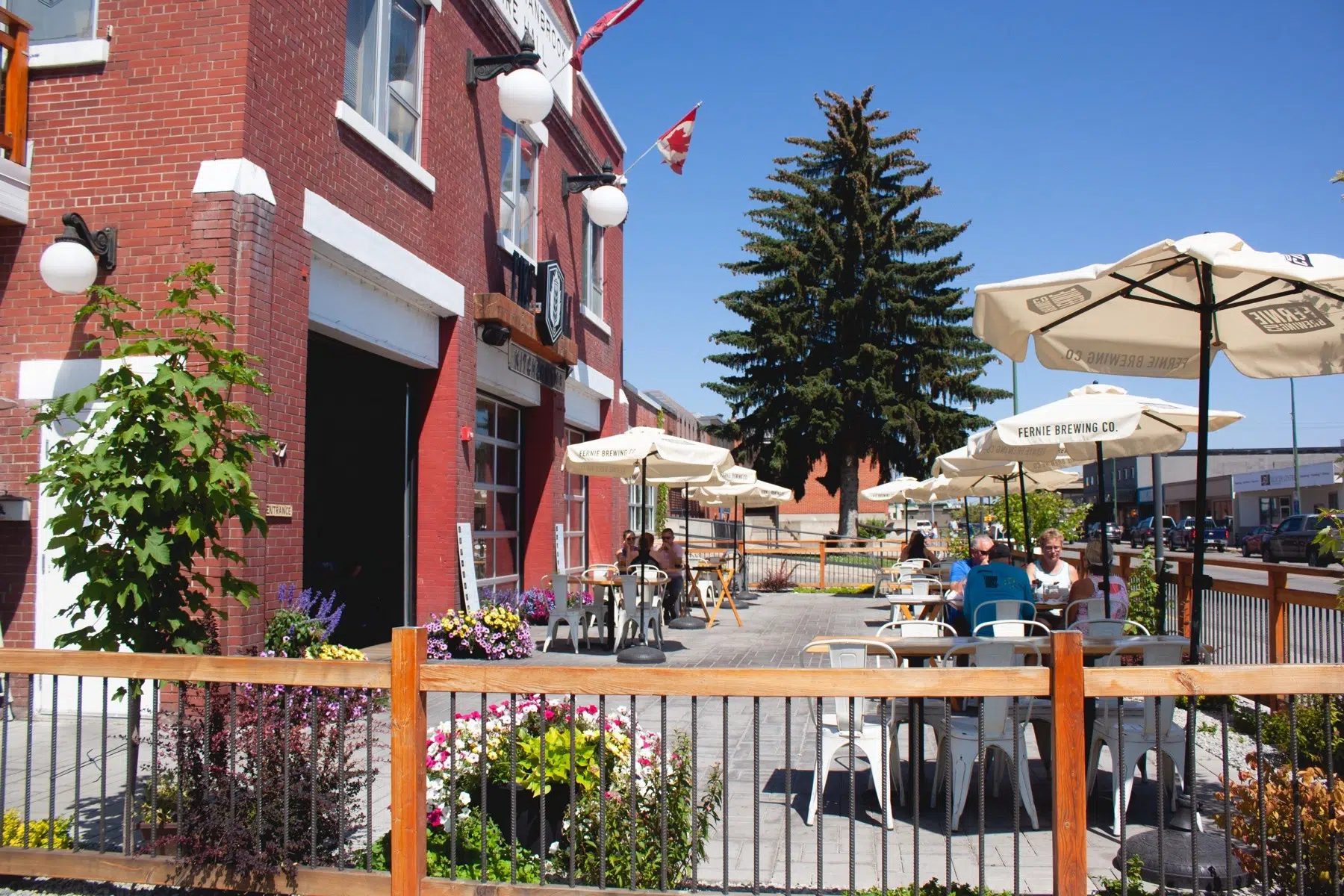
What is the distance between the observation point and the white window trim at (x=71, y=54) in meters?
7.75

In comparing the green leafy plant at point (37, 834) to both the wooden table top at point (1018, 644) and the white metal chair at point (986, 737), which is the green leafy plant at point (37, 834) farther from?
the white metal chair at point (986, 737)

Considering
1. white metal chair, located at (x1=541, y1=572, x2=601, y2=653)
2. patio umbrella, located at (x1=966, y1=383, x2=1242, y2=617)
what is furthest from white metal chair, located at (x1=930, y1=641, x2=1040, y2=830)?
white metal chair, located at (x1=541, y1=572, x2=601, y2=653)

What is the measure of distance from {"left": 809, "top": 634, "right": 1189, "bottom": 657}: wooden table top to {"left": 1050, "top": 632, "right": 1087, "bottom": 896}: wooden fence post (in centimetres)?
186

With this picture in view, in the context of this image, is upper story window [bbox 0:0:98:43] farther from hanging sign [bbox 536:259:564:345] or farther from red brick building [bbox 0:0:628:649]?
hanging sign [bbox 536:259:564:345]

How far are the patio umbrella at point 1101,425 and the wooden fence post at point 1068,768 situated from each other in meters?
3.98

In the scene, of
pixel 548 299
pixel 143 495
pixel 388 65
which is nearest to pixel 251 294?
pixel 143 495

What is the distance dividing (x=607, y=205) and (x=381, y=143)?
5.44 m

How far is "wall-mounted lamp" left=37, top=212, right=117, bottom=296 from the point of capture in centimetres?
714

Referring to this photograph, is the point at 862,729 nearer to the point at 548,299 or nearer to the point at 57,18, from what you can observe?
the point at 57,18

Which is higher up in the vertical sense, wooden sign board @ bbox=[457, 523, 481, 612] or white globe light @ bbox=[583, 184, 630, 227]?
white globe light @ bbox=[583, 184, 630, 227]

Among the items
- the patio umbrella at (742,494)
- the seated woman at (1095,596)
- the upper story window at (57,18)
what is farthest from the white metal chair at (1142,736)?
the patio umbrella at (742,494)

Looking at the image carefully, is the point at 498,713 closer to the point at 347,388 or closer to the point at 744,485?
the point at 347,388

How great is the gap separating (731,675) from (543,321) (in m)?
10.7

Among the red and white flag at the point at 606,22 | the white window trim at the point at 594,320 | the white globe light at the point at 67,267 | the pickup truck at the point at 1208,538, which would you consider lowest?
the pickup truck at the point at 1208,538
